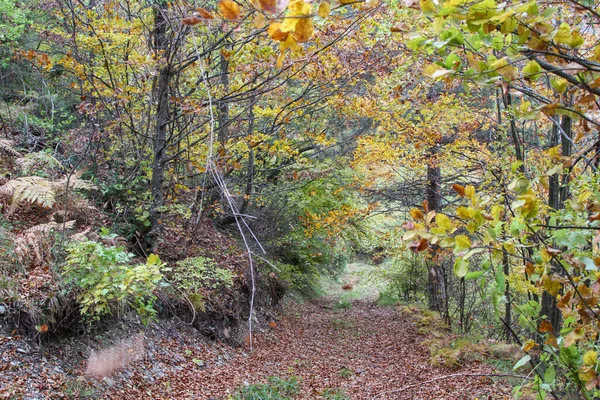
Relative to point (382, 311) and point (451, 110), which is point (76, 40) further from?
point (382, 311)

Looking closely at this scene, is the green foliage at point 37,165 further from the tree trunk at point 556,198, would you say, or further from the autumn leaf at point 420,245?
the tree trunk at point 556,198

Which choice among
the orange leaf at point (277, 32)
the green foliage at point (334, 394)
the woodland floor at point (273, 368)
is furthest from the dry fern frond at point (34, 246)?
the orange leaf at point (277, 32)

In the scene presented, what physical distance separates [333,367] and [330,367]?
0.06 metres

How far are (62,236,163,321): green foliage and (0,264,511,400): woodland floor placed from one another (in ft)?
2.26

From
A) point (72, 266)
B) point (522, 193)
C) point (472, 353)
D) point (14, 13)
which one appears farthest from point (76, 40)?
point (472, 353)

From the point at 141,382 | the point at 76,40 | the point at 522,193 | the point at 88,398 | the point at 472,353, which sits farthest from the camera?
the point at 472,353

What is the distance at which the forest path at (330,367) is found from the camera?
5.83 meters

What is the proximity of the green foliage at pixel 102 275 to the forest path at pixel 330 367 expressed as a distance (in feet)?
3.49

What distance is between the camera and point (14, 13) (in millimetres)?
7230

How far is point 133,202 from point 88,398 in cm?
371

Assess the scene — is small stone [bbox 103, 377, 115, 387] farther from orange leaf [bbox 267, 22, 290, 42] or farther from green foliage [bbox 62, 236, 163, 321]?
orange leaf [bbox 267, 22, 290, 42]

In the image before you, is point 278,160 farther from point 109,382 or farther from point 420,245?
point 420,245

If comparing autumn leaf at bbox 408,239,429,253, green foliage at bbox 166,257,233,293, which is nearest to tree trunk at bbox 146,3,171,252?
green foliage at bbox 166,257,233,293

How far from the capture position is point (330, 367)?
817 cm
